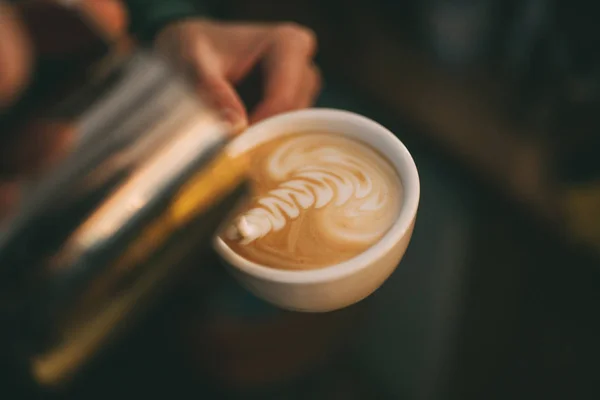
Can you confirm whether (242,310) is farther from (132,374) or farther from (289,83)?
(289,83)

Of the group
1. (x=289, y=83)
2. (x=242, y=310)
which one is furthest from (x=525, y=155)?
(x=242, y=310)

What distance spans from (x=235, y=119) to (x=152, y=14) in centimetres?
18

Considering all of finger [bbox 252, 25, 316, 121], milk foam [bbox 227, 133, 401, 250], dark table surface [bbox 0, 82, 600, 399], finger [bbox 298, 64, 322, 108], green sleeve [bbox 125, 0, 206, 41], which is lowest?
dark table surface [bbox 0, 82, 600, 399]

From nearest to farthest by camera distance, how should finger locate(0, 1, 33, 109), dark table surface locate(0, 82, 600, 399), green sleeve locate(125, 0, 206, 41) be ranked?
finger locate(0, 1, 33, 109) < dark table surface locate(0, 82, 600, 399) < green sleeve locate(125, 0, 206, 41)

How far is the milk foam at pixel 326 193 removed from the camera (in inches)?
17.7

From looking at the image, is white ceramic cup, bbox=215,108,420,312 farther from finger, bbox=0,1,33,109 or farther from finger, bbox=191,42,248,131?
finger, bbox=0,1,33,109

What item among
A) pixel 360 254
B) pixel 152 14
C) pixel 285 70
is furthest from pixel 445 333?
pixel 152 14

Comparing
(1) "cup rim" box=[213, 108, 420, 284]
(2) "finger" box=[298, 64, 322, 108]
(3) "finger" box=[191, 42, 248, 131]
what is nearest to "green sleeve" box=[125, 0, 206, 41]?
(3) "finger" box=[191, 42, 248, 131]

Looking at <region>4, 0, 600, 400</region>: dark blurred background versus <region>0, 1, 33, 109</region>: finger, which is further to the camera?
<region>4, 0, 600, 400</region>: dark blurred background

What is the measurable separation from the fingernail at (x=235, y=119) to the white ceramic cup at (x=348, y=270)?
0.6 inches

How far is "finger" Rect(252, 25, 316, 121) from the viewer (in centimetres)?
58

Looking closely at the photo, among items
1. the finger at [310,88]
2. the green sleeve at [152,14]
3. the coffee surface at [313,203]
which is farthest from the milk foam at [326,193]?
the green sleeve at [152,14]

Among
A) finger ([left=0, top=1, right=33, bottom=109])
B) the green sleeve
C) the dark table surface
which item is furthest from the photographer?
the green sleeve

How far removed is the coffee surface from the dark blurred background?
0.17 ft
